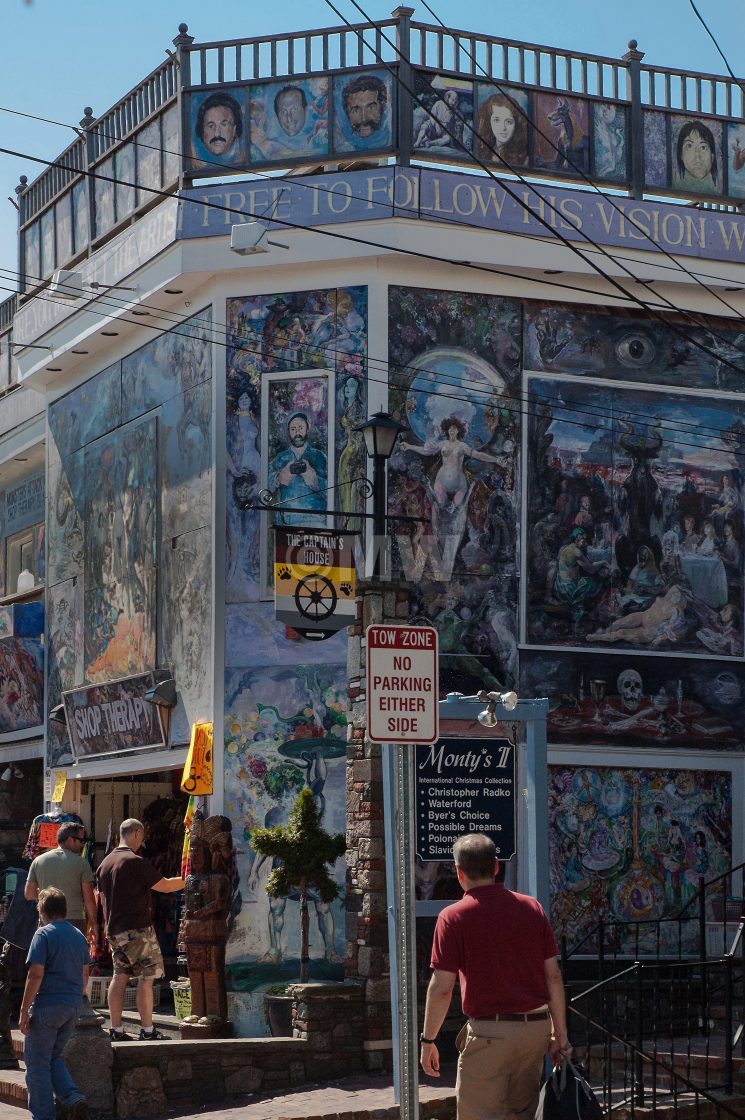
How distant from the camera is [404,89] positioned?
61.1 feet

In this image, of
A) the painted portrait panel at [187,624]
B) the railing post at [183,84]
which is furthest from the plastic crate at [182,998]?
the railing post at [183,84]

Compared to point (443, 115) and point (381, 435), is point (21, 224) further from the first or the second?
point (381, 435)

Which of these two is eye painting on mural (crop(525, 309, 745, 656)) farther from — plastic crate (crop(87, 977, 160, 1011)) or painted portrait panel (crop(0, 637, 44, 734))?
painted portrait panel (crop(0, 637, 44, 734))

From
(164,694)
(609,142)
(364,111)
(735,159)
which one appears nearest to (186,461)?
(164,694)

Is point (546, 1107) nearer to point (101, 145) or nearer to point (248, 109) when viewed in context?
point (248, 109)

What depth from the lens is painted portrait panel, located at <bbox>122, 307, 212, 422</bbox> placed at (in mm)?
19219

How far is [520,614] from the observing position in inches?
728

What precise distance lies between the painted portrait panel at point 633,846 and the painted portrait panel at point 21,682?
884 centimetres

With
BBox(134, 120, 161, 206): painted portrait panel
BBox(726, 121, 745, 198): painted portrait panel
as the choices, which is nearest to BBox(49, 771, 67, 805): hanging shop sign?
BBox(134, 120, 161, 206): painted portrait panel

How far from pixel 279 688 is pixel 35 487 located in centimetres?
946

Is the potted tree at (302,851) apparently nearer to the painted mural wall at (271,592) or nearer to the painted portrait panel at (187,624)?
the painted mural wall at (271,592)

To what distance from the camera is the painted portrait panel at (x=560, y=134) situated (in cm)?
1914

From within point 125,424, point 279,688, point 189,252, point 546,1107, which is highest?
point 189,252

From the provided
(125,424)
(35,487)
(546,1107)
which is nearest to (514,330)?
(125,424)
